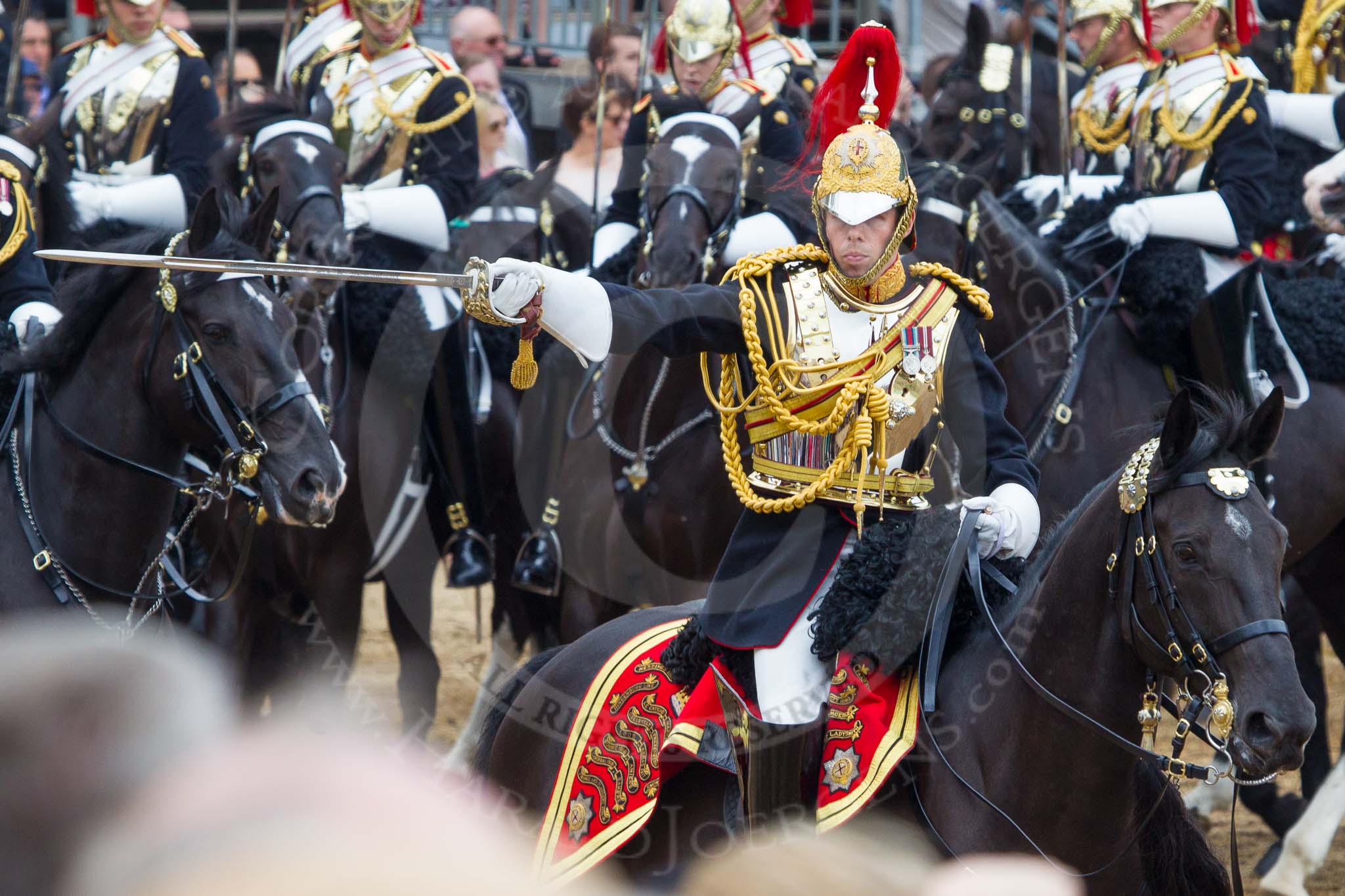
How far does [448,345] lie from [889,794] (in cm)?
347

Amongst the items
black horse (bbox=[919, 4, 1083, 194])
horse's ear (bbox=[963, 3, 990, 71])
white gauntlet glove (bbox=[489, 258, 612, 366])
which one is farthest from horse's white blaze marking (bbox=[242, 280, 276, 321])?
horse's ear (bbox=[963, 3, 990, 71])

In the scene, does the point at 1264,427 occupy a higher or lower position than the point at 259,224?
higher

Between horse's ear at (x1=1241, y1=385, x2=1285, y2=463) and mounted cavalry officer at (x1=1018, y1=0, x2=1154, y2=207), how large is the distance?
361 centimetres

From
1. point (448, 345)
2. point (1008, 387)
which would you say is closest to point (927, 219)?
point (1008, 387)

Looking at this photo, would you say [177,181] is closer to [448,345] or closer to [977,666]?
[448,345]

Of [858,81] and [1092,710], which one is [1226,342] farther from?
[1092,710]

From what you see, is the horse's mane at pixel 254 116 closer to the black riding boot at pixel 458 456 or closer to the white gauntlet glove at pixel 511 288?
the black riding boot at pixel 458 456

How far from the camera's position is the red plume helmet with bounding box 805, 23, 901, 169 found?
11.8 ft

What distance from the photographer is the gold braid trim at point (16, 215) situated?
4.73 m

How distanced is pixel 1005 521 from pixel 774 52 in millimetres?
Answer: 4080

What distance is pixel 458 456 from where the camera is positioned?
6.34 m

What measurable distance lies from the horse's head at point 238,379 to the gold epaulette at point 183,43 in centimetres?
246

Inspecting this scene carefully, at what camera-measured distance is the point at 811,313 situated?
10.9ft

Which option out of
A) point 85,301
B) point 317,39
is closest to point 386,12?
point 317,39
